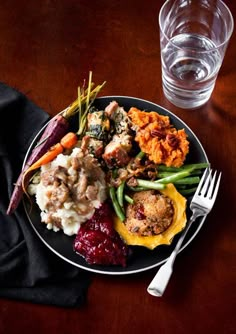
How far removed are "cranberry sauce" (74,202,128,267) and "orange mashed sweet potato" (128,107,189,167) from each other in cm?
26

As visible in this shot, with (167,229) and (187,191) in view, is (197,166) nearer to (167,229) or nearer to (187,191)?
(187,191)

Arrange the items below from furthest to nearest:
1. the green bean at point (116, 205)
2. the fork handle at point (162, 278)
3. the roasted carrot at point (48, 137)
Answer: the roasted carrot at point (48, 137), the green bean at point (116, 205), the fork handle at point (162, 278)

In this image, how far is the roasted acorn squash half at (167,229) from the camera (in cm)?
159

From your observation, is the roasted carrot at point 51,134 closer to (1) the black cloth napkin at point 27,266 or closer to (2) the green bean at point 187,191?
(1) the black cloth napkin at point 27,266

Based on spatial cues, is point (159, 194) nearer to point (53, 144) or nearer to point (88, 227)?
point (88, 227)

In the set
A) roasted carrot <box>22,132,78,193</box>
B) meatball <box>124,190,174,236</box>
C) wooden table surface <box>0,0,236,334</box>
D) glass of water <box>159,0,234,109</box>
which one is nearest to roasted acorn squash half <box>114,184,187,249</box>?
meatball <box>124,190,174,236</box>

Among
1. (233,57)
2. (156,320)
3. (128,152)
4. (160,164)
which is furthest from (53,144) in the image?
(233,57)

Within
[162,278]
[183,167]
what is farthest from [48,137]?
[162,278]

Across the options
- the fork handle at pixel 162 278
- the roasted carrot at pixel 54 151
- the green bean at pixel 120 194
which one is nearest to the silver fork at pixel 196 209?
the fork handle at pixel 162 278

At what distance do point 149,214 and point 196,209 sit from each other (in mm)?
152

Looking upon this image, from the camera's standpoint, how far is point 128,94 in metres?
2.02

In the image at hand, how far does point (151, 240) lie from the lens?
1.60 m

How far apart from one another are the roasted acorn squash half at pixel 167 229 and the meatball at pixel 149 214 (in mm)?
12

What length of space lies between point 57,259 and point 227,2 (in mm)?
1311
